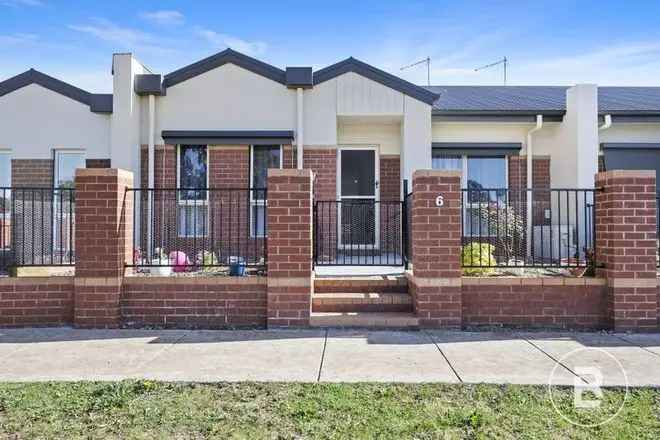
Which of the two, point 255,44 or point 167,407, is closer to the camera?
point 167,407

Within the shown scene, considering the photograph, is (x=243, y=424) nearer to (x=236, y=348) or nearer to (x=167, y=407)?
(x=167, y=407)

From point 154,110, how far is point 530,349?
8520mm

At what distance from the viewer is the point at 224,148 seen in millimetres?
10438

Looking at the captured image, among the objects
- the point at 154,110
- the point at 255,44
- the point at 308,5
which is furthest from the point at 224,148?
the point at 308,5

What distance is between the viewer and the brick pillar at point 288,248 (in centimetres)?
607

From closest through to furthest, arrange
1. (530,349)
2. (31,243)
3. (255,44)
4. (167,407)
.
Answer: (167,407), (530,349), (31,243), (255,44)

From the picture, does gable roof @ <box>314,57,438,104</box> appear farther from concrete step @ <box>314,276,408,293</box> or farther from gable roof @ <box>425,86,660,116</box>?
concrete step @ <box>314,276,408,293</box>

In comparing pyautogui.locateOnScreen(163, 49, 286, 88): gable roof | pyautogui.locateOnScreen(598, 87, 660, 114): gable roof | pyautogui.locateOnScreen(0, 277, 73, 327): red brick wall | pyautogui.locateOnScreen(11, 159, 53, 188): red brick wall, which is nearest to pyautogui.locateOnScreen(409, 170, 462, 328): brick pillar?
pyautogui.locateOnScreen(0, 277, 73, 327): red brick wall

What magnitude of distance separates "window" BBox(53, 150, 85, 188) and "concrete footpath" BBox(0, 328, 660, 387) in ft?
18.0

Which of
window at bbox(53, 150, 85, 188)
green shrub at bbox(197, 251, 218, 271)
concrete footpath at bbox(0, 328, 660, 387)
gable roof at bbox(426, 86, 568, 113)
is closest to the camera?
concrete footpath at bbox(0, 328, 660, 387)

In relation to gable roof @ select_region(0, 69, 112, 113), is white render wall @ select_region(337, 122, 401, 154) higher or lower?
lower

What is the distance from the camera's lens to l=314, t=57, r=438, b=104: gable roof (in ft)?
33.3

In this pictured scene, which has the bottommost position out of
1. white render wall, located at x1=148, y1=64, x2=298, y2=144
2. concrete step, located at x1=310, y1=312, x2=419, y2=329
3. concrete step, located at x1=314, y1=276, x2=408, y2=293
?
concrete step, located at x1=310, y1=312, x2=419, y2=329

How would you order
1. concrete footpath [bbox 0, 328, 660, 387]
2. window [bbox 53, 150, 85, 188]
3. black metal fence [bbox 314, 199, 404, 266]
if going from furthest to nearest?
window [bbox 53, 150, 85, 188], black metal fence [bbox 314, 199, 404, 266], concrete footpath [bbox 0, 328, 660, 387]
